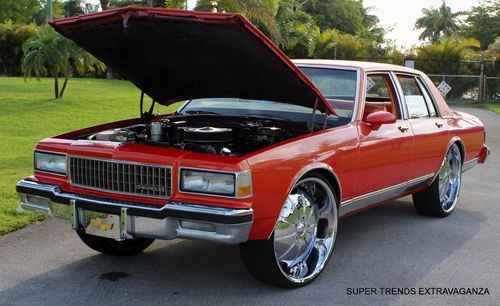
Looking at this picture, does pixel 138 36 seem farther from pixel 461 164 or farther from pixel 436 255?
pixel 461 164

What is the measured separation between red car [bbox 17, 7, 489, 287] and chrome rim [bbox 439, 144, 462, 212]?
1.69 ft

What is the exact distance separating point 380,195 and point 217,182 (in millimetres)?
2039

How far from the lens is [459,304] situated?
3.96m

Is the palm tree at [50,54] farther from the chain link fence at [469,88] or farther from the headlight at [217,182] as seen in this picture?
the chain link fence at [469,88]

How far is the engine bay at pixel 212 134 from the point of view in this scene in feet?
14.3

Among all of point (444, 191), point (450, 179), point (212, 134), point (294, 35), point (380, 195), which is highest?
point (294, 35)

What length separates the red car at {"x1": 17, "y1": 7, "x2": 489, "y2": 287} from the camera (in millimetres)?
3650

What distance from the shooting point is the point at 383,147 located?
502 cm

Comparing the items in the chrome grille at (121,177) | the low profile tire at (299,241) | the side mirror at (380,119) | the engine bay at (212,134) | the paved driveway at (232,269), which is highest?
the side mirror at (380,119)

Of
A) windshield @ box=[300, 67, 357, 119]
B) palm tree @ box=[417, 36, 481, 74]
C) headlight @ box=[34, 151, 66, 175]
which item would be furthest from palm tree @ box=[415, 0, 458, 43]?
headlight @ box=[34, 151, 66, 175]

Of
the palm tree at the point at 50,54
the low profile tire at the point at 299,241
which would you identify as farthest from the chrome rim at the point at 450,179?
the palm tree at the point at 50,54

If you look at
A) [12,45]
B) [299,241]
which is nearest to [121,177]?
[299,241]

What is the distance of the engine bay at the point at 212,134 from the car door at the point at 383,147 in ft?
1.87

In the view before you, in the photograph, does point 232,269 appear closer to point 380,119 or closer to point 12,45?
point 380,119
